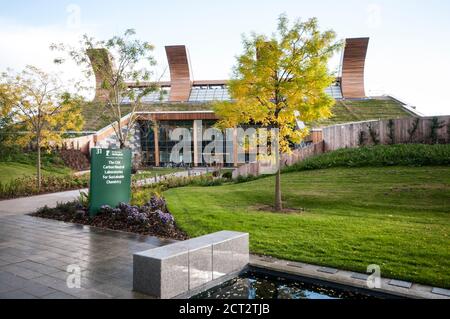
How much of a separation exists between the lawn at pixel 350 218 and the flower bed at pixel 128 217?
48cm

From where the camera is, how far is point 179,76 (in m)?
55.6

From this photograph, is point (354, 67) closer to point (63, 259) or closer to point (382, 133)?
point (382, 133)

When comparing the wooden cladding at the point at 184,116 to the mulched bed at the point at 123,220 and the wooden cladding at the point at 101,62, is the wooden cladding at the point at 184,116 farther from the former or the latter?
the mulched bed at the point at 123,220

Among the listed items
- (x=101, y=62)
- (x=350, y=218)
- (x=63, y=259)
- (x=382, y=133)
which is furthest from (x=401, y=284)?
(x=382, y=133)

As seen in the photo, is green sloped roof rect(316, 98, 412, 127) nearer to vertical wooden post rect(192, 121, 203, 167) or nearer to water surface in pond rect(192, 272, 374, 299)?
vertical wooden post rect(192, 121, 203, 167)

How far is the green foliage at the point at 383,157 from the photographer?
54.7 feet

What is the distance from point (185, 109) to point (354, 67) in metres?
24.7

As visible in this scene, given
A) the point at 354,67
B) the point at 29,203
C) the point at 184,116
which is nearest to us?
the point at 29,203

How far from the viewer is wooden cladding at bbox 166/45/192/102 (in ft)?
180

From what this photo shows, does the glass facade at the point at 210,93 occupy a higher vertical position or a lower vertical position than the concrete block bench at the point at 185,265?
higher

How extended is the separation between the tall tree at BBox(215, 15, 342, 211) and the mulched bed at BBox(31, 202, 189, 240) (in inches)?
153

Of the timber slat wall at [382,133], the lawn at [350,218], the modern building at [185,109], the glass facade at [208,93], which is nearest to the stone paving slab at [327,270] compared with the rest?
the lawn at [350,218]

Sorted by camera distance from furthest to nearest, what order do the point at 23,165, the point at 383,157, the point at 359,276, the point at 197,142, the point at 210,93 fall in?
the point at 210,93, the point at 197,142, the point at 23,165, the point at 383,157, the point at 359,276

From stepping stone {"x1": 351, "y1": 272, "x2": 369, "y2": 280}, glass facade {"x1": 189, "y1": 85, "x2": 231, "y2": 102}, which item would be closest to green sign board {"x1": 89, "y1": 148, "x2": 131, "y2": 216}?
stepping stone {"x1": 351, "y1": 272, "x2": 369, "y2": 280}
